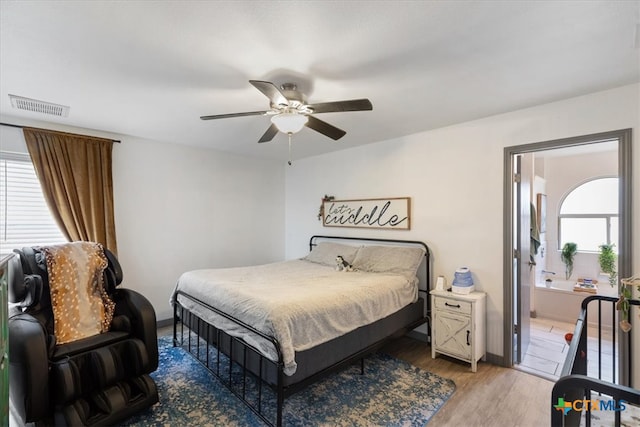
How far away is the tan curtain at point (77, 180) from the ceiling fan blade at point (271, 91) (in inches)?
102

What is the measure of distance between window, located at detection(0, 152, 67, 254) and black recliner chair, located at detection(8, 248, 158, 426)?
107cm

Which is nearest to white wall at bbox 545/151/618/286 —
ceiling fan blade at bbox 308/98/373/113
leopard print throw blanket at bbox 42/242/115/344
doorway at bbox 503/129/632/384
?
doorway at bbox 503/129/632/384

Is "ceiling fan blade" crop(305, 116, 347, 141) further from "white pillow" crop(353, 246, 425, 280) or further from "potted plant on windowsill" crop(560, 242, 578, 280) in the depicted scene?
"potted plant on windowsill" crop(560, 242, 578, 280)

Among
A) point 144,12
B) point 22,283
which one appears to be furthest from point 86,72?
point 22,283

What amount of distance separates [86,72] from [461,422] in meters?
3.63

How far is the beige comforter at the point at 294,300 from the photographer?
202cm

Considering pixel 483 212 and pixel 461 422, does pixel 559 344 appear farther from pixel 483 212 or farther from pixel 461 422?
pixel 461 422

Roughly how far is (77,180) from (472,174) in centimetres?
Result: 432

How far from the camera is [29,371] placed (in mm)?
1748

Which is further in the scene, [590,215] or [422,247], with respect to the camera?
[590,215]

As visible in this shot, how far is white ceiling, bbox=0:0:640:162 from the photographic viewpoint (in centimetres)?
149

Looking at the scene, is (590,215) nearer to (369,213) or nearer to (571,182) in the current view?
(571,182)

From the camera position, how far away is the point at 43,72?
212cm

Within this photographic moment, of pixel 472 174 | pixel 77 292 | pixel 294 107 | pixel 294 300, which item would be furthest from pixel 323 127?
pixel 77 292
